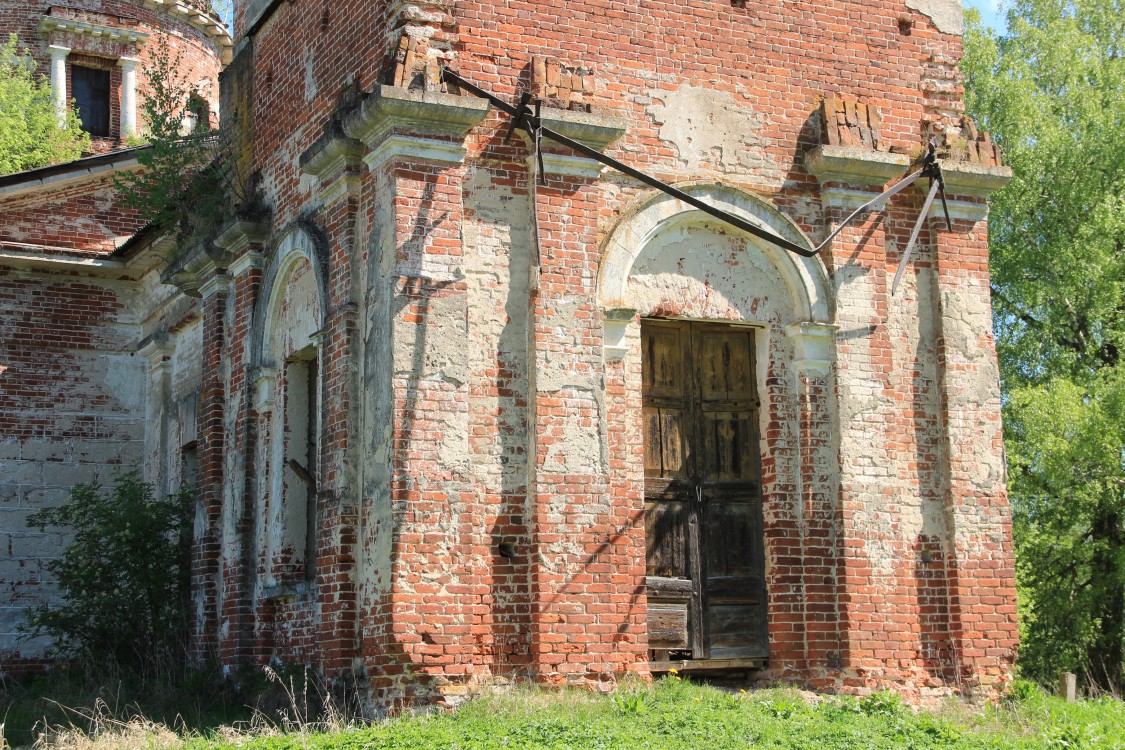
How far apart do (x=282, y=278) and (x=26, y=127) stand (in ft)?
38.9

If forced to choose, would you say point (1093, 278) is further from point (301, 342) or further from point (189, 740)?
point (189, 740)

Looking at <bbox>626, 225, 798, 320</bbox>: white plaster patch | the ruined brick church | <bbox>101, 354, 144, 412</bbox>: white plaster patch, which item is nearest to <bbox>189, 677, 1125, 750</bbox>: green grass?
the ruined brick church

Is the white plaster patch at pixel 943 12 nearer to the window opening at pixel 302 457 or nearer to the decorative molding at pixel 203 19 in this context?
the window opening at pixel 302 457

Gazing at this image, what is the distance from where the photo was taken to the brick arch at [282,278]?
1073 cm

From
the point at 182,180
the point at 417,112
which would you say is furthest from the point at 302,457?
the point at 182,180

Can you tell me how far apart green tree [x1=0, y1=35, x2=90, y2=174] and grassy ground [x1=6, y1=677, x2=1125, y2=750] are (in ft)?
45.1

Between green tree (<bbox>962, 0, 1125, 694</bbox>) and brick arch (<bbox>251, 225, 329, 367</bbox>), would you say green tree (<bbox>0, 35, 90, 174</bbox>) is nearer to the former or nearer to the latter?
brick arch (<bbox>251, 225, 329, 367</bbox>)

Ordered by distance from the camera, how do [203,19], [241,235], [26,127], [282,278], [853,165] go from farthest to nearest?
[203,19] → [26,127] → [241,235] → [282,278] → [853,165]

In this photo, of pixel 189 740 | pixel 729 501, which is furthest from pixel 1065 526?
pixel 189 740

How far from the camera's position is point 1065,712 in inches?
413

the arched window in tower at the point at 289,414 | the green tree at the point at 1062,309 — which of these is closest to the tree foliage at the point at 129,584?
the arched window in tower at the point at 289,414

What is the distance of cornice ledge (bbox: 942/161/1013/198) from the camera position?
11.4 metres

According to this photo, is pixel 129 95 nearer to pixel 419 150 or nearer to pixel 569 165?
pixel 419 150

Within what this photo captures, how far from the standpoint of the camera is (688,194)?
10.5m
